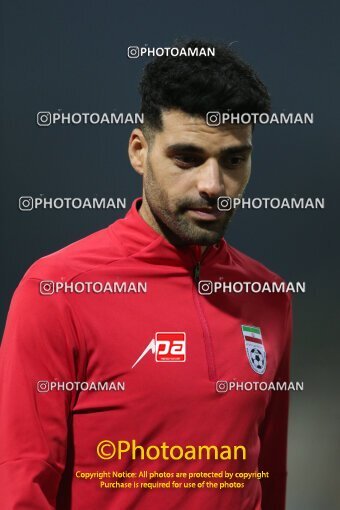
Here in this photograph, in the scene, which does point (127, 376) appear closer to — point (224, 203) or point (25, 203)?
point (224, 203)

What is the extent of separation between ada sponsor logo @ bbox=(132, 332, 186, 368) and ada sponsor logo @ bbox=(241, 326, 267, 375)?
135 mm

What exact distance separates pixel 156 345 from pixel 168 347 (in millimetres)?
22

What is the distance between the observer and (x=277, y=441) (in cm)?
175

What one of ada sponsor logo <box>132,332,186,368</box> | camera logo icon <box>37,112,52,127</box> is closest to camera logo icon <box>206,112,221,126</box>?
ada sponsor logo <box>132,332,186,368</box>

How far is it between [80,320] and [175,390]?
21 cm

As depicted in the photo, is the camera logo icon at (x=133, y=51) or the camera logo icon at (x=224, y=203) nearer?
the camera logo icon at (x=224, y=203)

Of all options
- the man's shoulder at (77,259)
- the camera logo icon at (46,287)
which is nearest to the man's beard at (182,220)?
the man's shoulder at (77,259)

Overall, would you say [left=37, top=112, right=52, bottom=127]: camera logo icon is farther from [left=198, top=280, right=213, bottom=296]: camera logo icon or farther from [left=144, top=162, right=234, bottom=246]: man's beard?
[left=198, top=280, right=213, bottom=296]: camera logo icon

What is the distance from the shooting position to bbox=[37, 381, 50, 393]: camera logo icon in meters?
1.40

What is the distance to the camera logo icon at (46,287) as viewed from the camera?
1.43 m

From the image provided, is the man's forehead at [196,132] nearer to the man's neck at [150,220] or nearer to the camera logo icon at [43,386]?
the man's neck at [150,220]

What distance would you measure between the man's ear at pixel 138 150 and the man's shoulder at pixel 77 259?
0.14m

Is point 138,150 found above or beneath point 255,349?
above

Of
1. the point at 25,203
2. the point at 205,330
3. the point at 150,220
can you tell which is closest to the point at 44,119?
the point at 25,203
